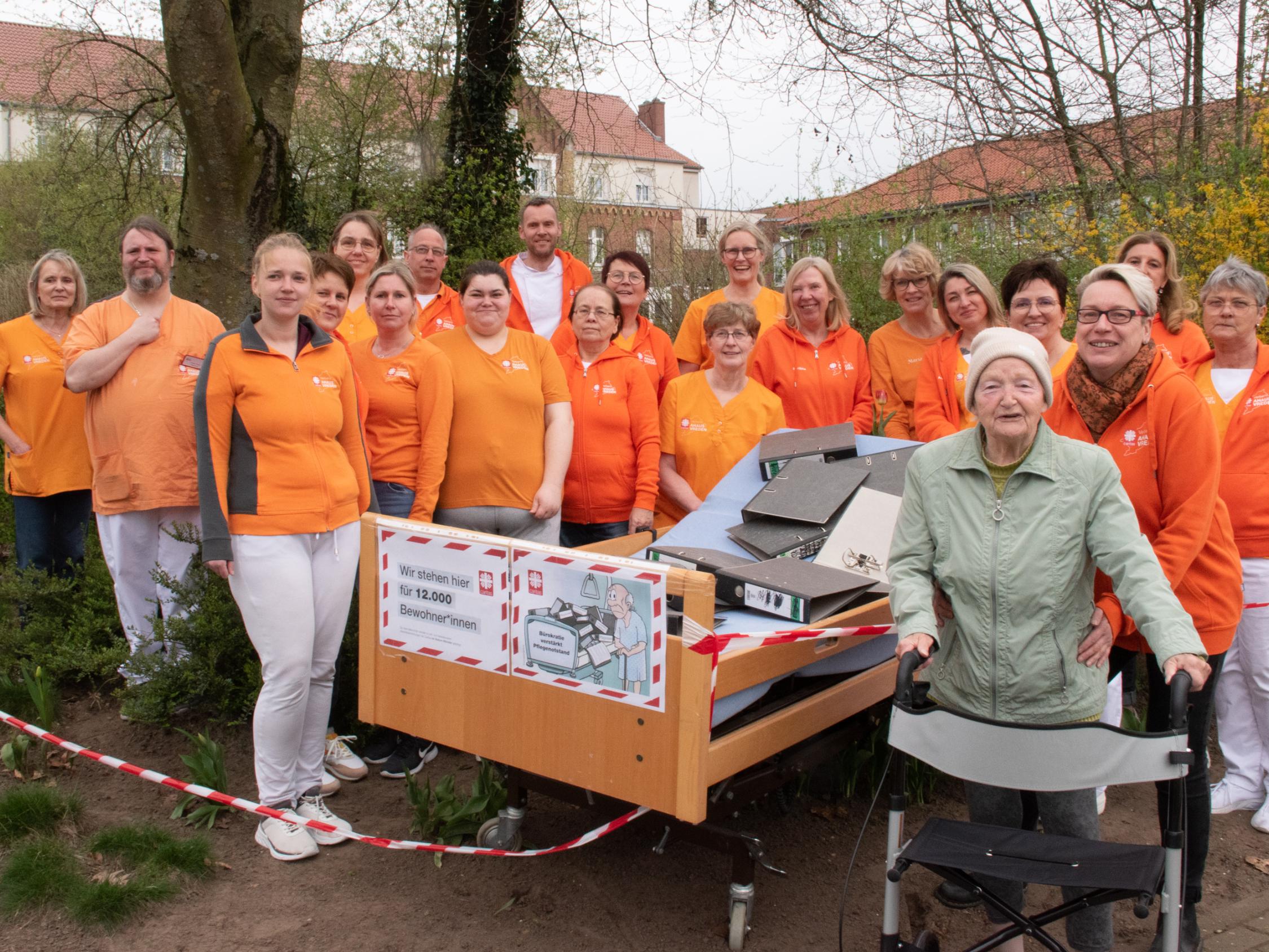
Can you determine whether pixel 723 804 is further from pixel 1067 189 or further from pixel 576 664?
pixel 1067 189

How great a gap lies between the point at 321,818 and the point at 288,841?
0.20 meters

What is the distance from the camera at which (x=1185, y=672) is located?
252 cm

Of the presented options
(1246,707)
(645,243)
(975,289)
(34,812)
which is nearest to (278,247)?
(34,812)

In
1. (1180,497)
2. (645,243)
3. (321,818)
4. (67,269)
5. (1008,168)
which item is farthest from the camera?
(645,243)

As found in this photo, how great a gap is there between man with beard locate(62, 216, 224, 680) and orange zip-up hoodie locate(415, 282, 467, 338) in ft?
4.63

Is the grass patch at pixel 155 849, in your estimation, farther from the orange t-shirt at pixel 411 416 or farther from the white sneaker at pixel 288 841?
the orange t-shirt at pixel 411 416

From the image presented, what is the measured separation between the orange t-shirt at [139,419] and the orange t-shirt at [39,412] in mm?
1154

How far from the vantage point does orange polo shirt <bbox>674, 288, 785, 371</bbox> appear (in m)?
6.23

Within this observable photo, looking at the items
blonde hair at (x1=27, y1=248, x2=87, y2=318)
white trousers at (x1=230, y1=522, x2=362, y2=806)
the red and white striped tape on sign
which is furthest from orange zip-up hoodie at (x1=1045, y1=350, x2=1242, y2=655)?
blonde hair at (x1=27, y1=248, x2=87, y2=318)

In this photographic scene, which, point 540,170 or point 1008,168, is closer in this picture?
point 1008,168

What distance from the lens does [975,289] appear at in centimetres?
505

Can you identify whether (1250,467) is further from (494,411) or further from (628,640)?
(494,411)

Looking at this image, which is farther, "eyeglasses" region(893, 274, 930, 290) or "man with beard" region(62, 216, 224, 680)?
"eyeglasses" region(893, 274, 930, 290)

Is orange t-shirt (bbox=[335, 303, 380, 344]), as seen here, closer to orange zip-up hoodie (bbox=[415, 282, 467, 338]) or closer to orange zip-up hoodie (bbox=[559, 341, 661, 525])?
orange zip-up hoodie (bbox=[415, 282, 467, 338])
